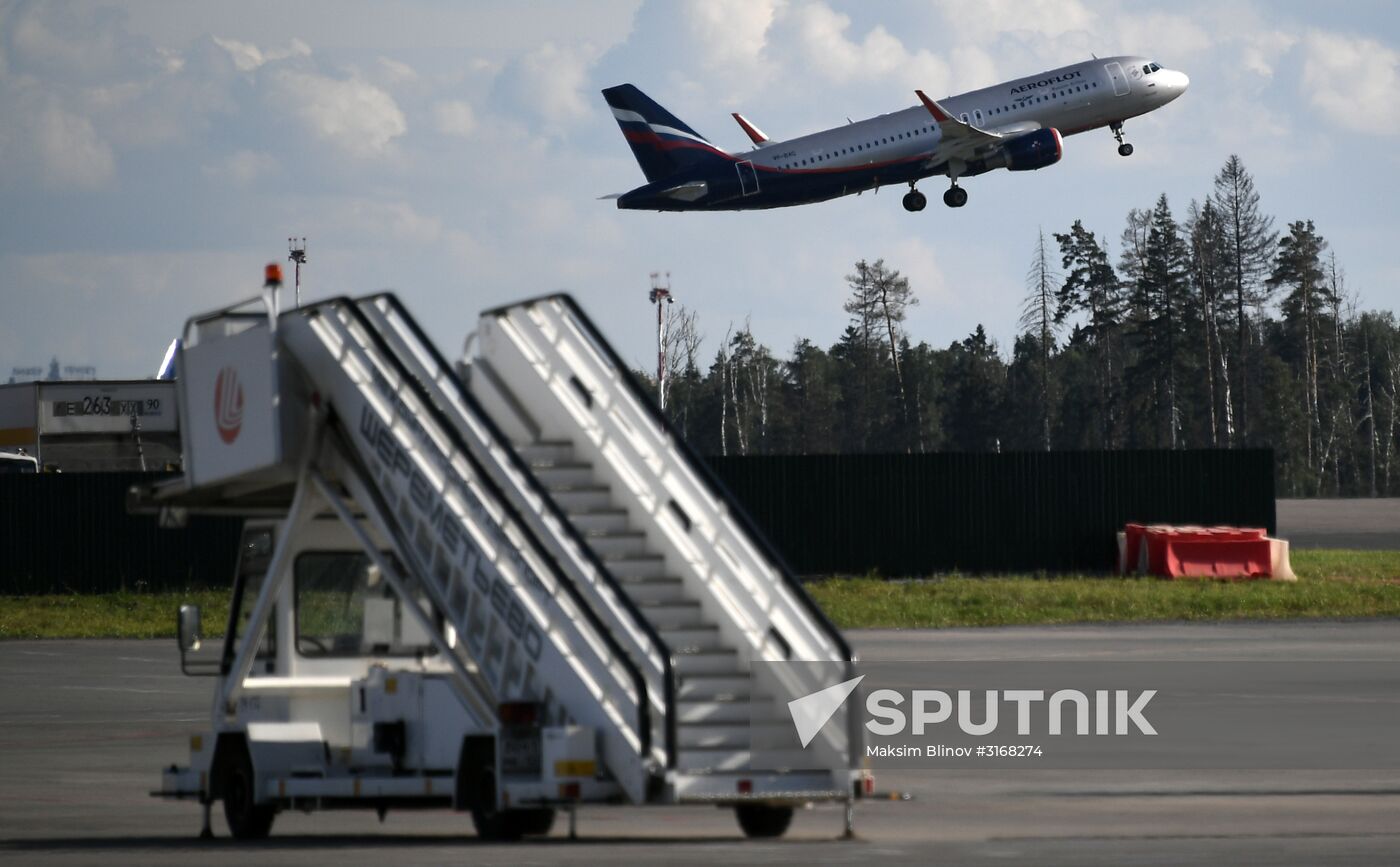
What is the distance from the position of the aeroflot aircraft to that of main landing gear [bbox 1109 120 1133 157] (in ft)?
0.13

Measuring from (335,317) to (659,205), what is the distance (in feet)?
153

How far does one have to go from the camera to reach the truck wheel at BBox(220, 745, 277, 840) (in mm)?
11945

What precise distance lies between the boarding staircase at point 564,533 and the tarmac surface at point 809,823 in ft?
2.41

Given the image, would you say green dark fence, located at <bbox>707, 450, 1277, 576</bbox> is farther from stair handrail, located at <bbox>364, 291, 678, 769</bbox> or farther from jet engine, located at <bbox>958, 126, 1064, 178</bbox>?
stair handrail, located at <bbox>364, 291, 678, 769</bbox>

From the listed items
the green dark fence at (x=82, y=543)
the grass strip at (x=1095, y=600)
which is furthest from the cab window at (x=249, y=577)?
the green dark fence at (x=82, y=543)

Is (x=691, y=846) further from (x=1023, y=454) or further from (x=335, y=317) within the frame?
(x=1023, y=454)

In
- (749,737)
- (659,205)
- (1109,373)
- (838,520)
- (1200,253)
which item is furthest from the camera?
(1109,373)

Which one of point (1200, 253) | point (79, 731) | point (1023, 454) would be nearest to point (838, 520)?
point (1023, 454)

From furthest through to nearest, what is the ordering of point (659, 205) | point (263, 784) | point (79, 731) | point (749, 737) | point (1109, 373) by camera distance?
point (1109, 373), point (659, 205), point (79, 731), point (263, 784), point (749, 737)

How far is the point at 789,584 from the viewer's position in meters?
11.6

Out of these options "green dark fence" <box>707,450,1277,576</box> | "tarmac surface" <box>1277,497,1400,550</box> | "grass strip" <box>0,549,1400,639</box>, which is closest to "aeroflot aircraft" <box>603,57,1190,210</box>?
"tarmac surface" <box>1277,497,1400,550</box>

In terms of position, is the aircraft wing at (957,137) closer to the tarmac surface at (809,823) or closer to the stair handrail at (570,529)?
the tarmac surface at (809,823)

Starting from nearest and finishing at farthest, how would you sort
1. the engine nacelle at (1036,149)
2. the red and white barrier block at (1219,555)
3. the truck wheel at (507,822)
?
the truck wheel at (507,822)
the red and white barrier block at (1219,555)
the engine nacelle at (1036,149)

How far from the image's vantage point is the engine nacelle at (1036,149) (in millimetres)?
56062
